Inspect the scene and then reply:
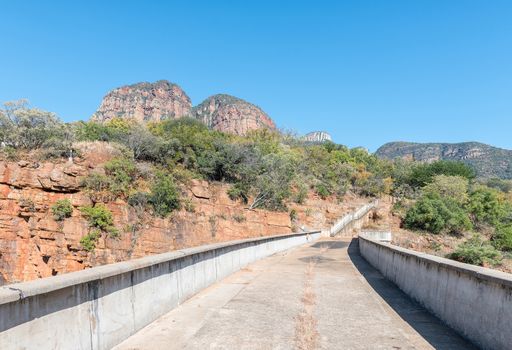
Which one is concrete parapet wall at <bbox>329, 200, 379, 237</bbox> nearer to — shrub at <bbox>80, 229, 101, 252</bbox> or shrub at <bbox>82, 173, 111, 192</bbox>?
shrub at <bbox>82, 173, 111, 192</bbox>

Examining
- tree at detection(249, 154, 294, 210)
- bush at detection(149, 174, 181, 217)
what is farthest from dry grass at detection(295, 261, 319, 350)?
tree at detection(249, 154, 294, 210)

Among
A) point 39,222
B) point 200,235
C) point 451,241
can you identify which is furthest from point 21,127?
point 451,241

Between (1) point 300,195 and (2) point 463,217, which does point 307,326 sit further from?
(2) point 463,217

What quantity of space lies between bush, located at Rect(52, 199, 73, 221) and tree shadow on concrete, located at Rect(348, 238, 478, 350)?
23600 millimetres

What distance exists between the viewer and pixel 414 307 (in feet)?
26.6

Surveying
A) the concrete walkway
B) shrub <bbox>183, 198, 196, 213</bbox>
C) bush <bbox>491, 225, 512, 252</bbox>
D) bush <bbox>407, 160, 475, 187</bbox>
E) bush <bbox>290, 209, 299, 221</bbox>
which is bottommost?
bush <bbox>491, 225, 512, 252</bbox>

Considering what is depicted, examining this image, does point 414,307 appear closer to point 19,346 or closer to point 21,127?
point 19,346

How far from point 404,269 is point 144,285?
23.0ft

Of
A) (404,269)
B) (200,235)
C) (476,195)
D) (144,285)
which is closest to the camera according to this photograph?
(144,285)

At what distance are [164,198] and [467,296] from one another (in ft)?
90.3

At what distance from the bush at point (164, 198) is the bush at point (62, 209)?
6.01 meters

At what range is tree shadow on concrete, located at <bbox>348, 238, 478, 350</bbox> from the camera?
5639 millimetres

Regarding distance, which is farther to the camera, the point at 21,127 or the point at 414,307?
the point at 21,127

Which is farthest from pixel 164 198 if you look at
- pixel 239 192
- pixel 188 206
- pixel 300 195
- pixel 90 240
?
pixel 300 195
